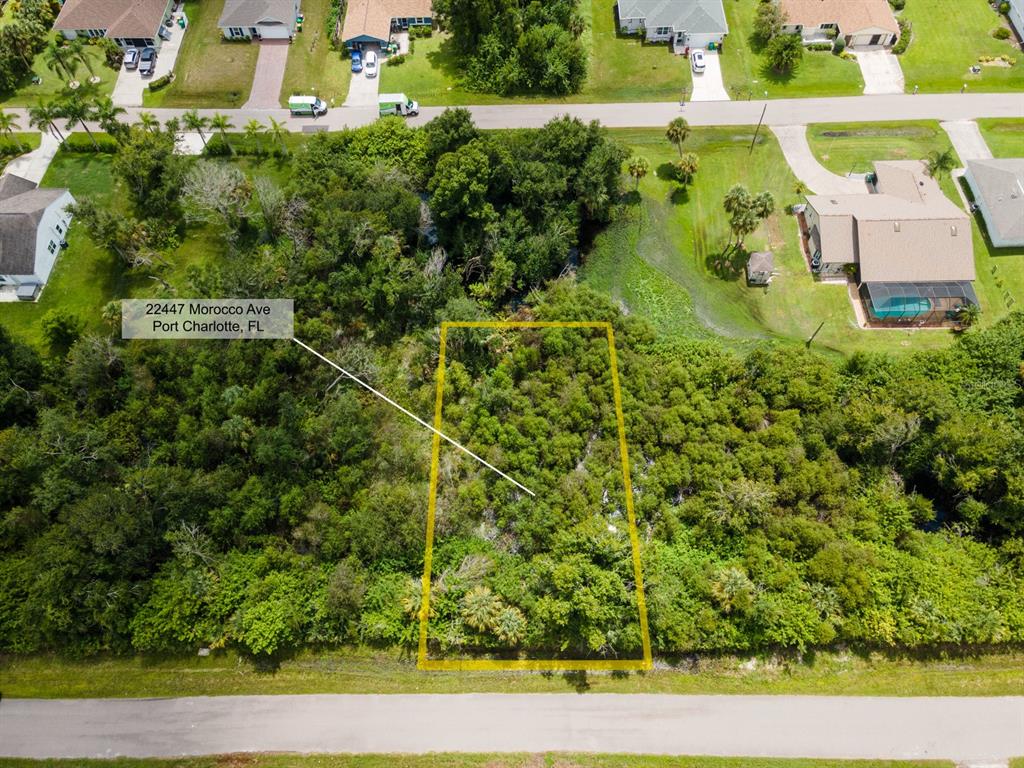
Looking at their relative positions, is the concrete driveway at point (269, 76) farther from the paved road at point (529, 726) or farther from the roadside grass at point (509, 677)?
the paved road at point (529, 726)

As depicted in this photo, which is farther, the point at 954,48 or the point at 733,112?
the point at 954,48

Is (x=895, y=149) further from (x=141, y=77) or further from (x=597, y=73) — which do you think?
(x=141, y=77)

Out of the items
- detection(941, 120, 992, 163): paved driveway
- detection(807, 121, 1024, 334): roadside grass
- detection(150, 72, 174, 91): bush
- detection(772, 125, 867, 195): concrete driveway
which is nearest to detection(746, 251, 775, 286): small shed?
detection(772, 125, 867, 195): concrete driveway

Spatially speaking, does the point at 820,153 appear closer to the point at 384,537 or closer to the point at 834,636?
Result: the point at 834,636

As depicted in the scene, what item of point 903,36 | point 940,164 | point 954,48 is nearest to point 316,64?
point 940,164

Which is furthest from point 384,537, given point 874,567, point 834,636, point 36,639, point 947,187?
point 947,187

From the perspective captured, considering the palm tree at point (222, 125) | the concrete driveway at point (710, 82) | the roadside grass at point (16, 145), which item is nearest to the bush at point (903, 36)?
the concrete driveway at point (710, 82)
